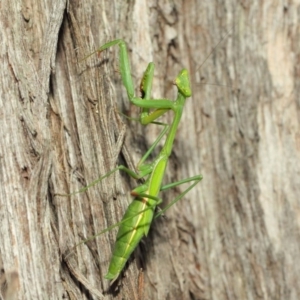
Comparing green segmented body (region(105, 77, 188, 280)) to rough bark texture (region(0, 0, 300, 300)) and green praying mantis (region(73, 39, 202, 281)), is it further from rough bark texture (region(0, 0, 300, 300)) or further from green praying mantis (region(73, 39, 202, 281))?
rough bark texture (region(0, 0, 300, 300))

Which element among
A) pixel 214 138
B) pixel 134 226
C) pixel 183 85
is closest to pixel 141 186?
pixel 134 226

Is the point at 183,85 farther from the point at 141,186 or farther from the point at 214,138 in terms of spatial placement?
the point at 214,138

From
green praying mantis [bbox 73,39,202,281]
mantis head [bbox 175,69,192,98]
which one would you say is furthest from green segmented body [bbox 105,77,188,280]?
mantis head [bbox 175,69,192,98]

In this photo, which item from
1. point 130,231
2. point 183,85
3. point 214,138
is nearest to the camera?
point 130,231

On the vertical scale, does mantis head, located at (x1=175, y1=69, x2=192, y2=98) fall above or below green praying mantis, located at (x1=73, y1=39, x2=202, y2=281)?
above

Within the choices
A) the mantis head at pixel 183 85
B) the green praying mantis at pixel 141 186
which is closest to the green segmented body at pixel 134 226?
the green praying mantis at pixel 141 186

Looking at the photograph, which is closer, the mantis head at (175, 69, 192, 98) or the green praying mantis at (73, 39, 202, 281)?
the green praying mantis at (73, 39, 202, 281)

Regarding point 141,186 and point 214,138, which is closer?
point 141,186

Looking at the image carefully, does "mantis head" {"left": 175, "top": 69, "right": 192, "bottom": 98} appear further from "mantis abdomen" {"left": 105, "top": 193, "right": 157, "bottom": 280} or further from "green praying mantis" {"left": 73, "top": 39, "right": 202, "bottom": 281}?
"mantis abdomen" {"left": 105, "top": 193, "right": 157, "bottom": 280}

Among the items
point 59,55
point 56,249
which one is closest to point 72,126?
point 59,55

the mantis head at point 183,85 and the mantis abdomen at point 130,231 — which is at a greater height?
the mantis head at point 183,85

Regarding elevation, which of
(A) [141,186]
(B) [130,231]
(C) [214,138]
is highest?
(C) [214,138]

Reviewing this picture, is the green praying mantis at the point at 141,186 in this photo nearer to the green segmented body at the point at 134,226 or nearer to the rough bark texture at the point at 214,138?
the green segmented body at the point at 134,226
